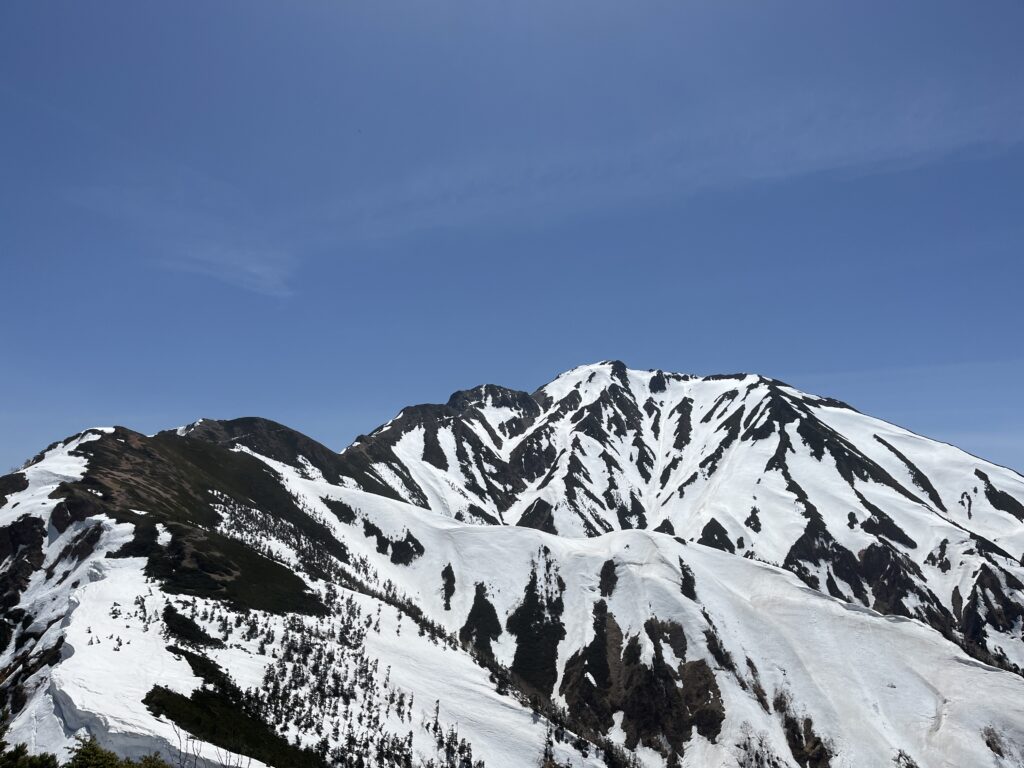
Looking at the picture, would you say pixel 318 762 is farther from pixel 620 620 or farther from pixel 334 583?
pixel 620 620

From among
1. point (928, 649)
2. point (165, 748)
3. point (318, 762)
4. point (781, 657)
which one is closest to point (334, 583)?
point (318, 762)

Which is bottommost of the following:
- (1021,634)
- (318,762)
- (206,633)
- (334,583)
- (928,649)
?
(318,762)

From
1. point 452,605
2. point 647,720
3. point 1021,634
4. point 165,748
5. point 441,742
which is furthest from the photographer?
point 1021,634

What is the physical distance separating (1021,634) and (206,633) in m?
221

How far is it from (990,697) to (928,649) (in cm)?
1590

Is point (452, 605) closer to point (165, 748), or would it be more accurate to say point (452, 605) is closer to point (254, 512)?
point (254, 512)

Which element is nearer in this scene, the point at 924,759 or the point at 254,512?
the point at 924,759

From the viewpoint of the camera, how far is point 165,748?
1916 inches

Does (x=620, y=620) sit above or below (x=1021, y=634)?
below

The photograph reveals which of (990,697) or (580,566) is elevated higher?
(580,566)

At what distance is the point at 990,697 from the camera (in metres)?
114

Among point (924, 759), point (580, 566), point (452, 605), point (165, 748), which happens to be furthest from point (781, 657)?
point (165, 748)

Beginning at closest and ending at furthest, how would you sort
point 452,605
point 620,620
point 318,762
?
point 318,762 < point 620,620 < point 452,605

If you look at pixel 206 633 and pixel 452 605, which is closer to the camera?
pixel 206 633
